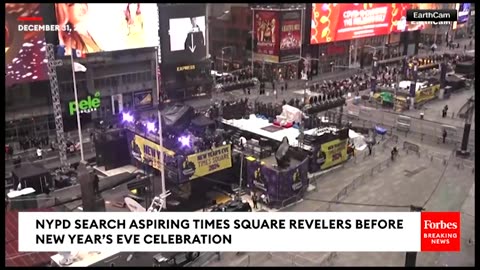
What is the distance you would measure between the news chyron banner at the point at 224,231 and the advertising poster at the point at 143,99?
114 ft

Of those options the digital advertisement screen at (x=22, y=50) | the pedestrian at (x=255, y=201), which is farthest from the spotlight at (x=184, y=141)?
the digital advertisement screen at (x=22, y=50)

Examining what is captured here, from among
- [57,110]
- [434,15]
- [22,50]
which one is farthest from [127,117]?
[434,15]

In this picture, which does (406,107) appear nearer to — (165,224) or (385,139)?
(385,139)

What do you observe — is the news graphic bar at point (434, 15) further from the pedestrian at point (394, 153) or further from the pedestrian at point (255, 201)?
the pedestrian at point (394, 153)

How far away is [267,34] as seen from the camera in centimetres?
6794

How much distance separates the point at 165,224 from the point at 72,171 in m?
19.6

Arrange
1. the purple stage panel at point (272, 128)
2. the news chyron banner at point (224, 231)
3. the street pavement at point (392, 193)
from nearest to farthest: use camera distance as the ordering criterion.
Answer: the news chyron banner at point (224, 231) < the street pavement at point (392, 193) < the purple stage panel at point (272, 128)

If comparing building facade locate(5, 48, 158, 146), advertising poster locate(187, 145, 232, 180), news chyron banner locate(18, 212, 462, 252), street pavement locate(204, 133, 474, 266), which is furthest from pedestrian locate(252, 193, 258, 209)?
building facade locate(5, 48, 158, 146)

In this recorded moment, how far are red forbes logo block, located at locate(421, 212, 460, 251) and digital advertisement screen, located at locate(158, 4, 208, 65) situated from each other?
4125 cm

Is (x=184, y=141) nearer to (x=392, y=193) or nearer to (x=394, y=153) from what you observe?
(x=392, y=193)

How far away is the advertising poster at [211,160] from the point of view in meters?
29.0

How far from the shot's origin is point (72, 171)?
3450cm

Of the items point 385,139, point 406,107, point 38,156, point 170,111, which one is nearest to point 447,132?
point 385,139

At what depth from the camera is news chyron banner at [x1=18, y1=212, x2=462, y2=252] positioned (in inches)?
669
